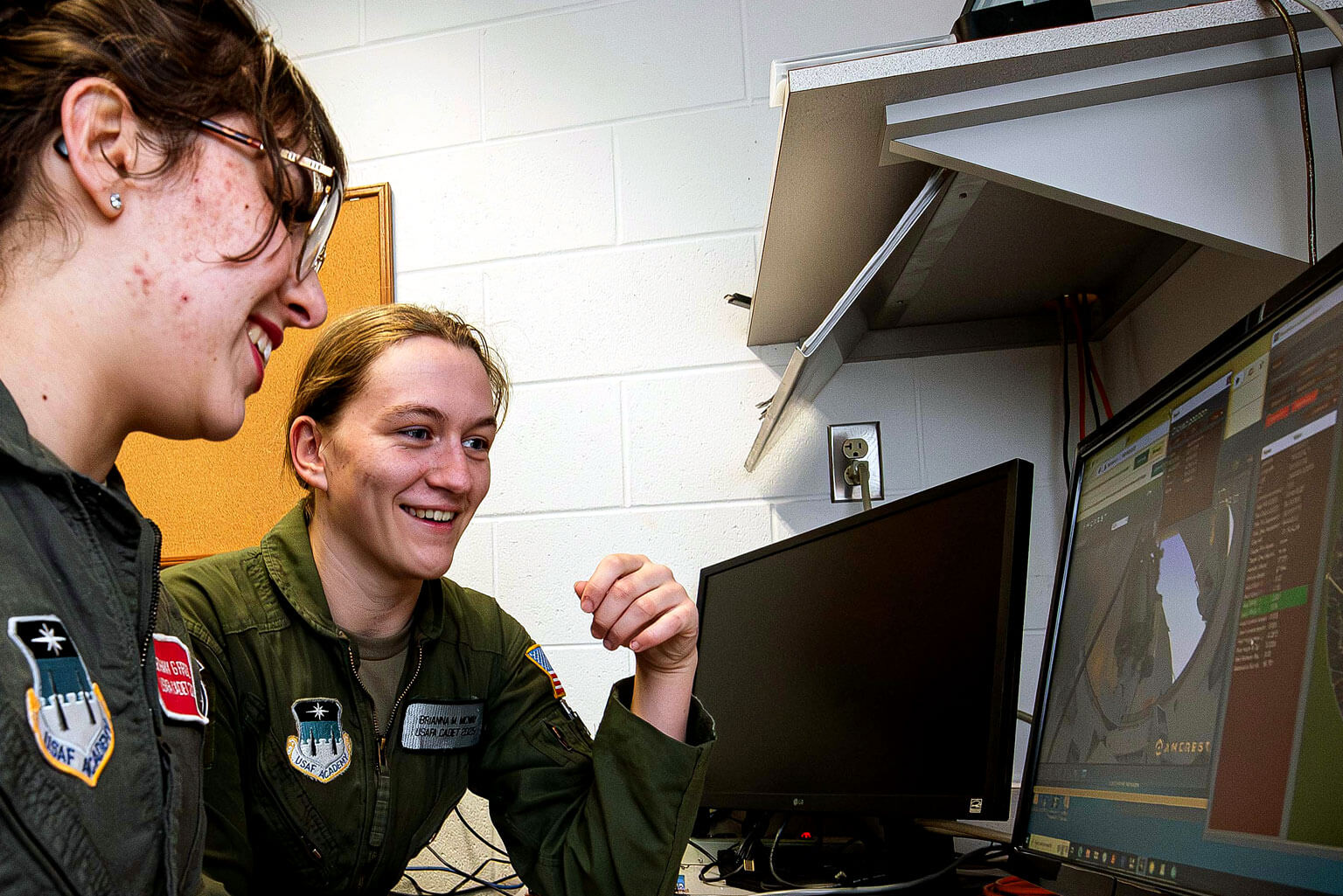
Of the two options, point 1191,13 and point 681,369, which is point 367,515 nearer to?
point 681,369

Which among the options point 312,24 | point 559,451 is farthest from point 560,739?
point 312,24

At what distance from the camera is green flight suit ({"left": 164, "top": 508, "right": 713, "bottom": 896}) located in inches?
40.1

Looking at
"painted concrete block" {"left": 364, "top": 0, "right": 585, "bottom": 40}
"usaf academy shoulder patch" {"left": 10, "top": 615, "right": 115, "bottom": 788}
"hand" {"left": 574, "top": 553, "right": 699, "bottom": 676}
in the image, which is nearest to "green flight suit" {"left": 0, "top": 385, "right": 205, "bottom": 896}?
"usaf academy shoulder patch" {"left": 10, "top": 615, "right": 115, "bottom": 788}

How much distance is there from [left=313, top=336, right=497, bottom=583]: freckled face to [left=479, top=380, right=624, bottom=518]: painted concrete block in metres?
0.53

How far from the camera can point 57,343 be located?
59 centimetres

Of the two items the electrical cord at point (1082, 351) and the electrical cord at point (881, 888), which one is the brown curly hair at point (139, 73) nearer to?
the electrical cord at point (881, 888)

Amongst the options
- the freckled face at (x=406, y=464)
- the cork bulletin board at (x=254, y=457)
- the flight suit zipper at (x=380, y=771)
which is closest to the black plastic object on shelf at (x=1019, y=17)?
the freckled face at (x=406, y=464)

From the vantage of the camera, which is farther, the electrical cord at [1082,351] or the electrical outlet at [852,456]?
the electrical outlet at [852,456]

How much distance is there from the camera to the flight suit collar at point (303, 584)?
44.2 inches

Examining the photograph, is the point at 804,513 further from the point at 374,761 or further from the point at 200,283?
the point at 200,283

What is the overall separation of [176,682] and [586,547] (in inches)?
41.0

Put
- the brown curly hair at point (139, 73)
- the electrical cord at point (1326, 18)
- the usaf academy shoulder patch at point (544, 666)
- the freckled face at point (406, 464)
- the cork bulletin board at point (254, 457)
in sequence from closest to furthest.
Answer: the brown curly hair at point (139, 73)
the electrical cord at point (1326, 18)
the freckled face at point (406, 464)
the usaf academy shoulder patch at point (544, 666)
the cork bulletin board at point (254, 457)

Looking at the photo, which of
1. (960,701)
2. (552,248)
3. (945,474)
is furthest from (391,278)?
(960,701)

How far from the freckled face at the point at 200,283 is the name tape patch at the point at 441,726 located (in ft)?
1.80
